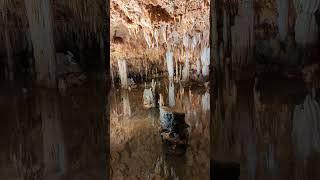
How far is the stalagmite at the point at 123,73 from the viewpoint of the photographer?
7523 mm

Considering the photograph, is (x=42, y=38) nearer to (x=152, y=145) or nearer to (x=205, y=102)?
(x=152, y=145)

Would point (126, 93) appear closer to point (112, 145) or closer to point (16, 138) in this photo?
point (112, 145)

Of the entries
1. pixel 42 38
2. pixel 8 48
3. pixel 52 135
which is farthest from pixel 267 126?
pixel 8 48

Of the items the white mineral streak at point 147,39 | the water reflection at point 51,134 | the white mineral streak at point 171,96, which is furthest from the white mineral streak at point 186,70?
the water reflection at point 51,134

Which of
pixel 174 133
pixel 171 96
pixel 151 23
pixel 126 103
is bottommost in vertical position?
pixel 174 133

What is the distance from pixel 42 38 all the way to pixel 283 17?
1.09m

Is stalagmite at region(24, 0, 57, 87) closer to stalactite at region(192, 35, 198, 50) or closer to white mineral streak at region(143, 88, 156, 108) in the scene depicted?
white mineral streak at region(143, 88, 156, 108)

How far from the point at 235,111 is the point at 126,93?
6302mm

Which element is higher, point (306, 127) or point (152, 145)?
point (306, 127)

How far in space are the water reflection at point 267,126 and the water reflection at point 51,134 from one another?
1.95 ft

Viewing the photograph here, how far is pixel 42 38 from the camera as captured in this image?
1.60 m

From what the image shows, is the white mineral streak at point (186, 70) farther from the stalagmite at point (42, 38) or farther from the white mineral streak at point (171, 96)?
the stalagmite at point (42, 38)

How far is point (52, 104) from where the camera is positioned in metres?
1.64

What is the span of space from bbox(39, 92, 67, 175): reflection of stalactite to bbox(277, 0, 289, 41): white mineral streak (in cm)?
107
